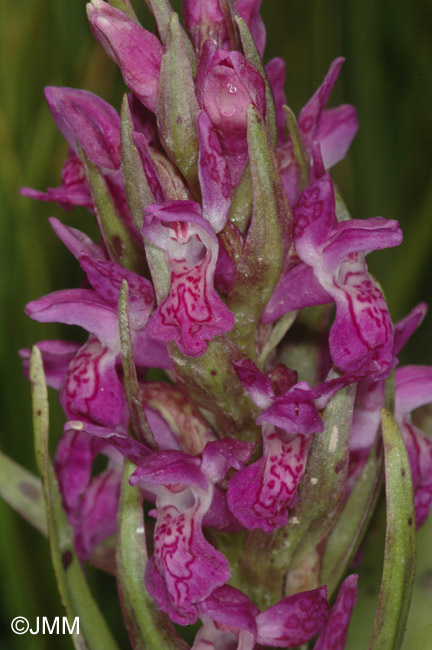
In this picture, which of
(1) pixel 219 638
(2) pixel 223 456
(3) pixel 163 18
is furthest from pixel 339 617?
(3) pixel 163 18

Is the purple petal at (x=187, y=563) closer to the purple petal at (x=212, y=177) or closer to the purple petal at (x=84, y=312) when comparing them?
the purple petal at (x=84, y=312)

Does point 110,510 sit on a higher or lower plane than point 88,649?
higher

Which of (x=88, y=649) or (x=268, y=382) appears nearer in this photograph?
(x=268, y=382)

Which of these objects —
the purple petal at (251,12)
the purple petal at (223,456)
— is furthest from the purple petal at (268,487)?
the purple petal at (251,12)

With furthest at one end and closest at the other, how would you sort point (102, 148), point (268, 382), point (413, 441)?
point (413, 441)
point (102, 148)
point (268, 382)

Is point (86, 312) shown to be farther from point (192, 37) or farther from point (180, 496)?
point (192, 37)

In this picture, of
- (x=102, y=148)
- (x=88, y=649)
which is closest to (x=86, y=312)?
(x=102, y=148)
